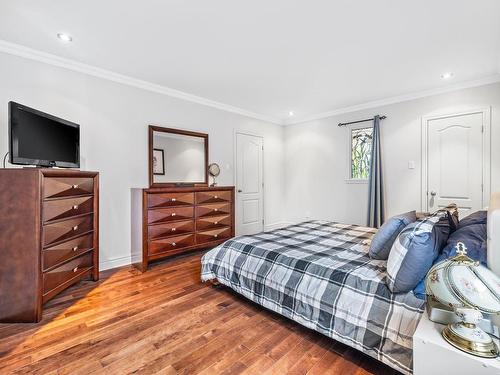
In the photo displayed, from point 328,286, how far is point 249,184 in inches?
133

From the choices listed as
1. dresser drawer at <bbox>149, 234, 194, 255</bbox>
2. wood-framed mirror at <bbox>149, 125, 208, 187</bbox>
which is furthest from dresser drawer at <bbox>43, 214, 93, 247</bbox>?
wood-framed mirror at <bbox>149, 125, 208, 187</bbox>

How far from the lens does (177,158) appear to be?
377 cm

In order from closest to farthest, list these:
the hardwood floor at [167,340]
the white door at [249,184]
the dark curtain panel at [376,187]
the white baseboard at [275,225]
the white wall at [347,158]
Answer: the hardwood floor at [167,340], the white wall at [347,158], the dark curtain panel at [376,187], the white door at [249,184], the white baseboard at [275,225]

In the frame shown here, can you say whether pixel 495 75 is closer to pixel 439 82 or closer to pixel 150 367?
pixel 439 82

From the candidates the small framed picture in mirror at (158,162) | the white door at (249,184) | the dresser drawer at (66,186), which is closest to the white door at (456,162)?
the white door at (249,184)

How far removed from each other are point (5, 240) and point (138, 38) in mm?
2032

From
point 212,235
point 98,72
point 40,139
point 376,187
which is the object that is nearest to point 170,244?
point 212,235

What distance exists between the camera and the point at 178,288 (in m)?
2.56

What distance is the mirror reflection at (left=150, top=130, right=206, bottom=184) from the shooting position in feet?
11.7

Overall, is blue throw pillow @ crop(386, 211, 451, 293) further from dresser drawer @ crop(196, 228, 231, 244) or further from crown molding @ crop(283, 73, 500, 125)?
crown molding @ crop(283, 73, 500, 125)

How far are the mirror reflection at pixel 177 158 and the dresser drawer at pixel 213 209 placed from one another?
0.52m

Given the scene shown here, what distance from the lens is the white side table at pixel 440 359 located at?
2.96ft

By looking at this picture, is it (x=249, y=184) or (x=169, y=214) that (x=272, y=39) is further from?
(x=249, y=184)

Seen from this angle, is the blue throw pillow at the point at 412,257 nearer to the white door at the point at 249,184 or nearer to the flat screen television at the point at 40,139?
the flat screen television at the point at 40,139
